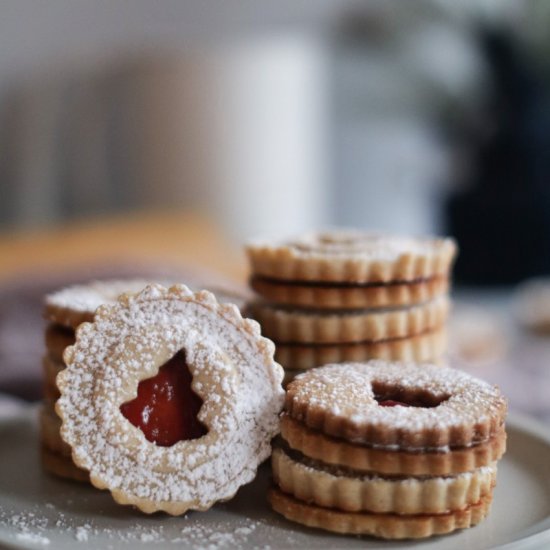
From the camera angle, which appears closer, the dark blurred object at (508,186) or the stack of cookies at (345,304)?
the stack of cookies at (345,304)

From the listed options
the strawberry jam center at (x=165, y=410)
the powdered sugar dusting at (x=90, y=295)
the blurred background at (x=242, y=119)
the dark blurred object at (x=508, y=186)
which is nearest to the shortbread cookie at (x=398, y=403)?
the strawberry jam center at (x=165, y=410)

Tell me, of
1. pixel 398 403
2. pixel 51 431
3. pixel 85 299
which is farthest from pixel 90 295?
pixel 398 403

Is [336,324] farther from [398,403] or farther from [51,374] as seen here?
[51,374]

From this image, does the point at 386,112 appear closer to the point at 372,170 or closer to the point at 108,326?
the point at 372,170

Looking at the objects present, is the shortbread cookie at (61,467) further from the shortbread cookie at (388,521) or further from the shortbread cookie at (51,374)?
the shortbread cookie at (388,521)

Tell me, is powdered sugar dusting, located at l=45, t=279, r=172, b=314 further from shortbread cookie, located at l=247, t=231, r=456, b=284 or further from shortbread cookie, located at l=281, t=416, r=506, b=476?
shortbread cookie, located at l=281, t=416, r=506, b=476

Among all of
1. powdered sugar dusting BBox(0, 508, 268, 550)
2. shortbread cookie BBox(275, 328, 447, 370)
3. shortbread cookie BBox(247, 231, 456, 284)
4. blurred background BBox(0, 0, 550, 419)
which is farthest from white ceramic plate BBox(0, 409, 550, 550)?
blurred background BBox(0, 0, 550, 419)

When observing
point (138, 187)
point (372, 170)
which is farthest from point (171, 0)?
point (372, 170)
